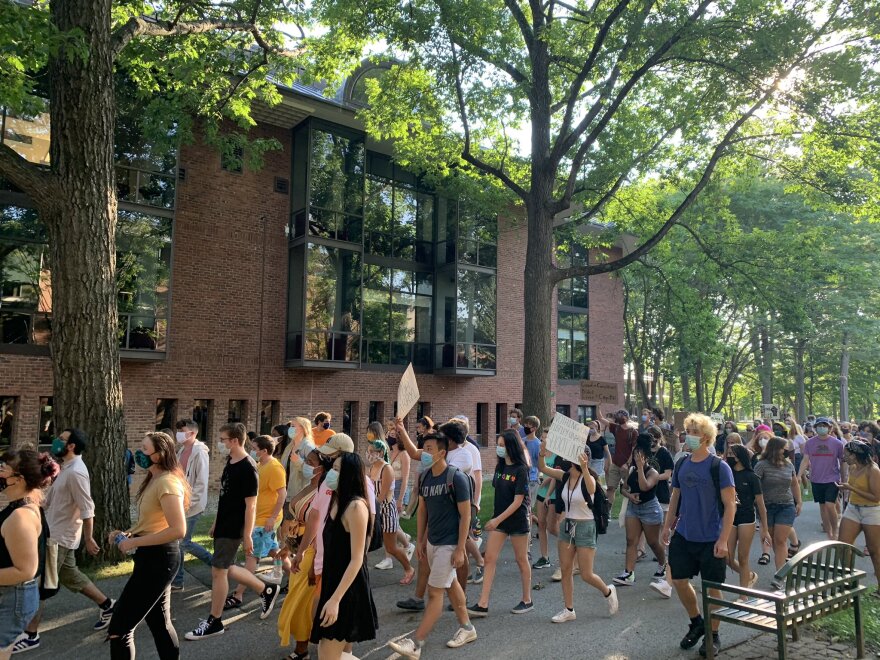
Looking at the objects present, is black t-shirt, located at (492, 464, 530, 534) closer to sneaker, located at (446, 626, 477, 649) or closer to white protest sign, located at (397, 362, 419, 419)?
sneaker, located at (446, 626, 477, 649)

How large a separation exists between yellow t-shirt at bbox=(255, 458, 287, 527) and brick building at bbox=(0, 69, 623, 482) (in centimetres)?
910

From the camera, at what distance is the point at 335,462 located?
13.9 feet

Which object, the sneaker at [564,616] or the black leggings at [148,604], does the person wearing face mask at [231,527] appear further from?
the sneaker at [564,616]

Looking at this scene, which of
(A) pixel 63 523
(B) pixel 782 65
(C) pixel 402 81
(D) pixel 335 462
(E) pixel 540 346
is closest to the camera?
(D) pixel 335 462

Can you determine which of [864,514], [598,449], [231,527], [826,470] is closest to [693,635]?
[864,514]

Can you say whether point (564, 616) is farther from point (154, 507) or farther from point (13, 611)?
point (13, 611)

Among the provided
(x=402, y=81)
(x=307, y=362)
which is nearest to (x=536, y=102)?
(x=402, y=81)

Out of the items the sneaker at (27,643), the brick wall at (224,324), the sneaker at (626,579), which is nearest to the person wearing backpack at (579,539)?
the sneaker at (626,579)

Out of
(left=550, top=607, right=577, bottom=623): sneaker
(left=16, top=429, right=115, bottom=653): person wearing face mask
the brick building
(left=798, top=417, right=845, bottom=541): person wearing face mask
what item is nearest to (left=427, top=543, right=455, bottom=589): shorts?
(left=550, top=607, right=577, bottom=623): sneaker

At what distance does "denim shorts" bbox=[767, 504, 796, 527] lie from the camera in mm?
7891

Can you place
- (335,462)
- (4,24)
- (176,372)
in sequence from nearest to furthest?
(335,462), (4,24), (176,372)

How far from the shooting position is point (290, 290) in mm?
17578

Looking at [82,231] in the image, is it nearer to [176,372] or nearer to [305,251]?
[176,372]

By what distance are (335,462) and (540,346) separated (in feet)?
28.5
